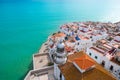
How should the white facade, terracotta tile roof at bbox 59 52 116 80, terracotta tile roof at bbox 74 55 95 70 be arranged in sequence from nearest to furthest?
terracotta tile roof at bbox 59 52 116 80, terracotta tile roof at bbox 74 55 95 70, the white facade

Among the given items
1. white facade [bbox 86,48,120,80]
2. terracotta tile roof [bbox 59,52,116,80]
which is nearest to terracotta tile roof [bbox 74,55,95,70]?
terracotta tile roof [bbox 59,52,116,80]

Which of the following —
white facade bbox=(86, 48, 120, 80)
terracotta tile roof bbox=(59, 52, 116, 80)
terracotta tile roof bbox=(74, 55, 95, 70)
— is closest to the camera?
terracotta tile roof bbox=(59, 52, 116, 80)

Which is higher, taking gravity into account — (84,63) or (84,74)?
(84,63)

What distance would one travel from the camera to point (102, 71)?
68.9 feet

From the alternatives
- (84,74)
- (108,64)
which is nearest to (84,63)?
(84,74)

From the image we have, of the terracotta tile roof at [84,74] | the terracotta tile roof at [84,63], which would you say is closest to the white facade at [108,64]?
the terracotta tile roof at [84,74]

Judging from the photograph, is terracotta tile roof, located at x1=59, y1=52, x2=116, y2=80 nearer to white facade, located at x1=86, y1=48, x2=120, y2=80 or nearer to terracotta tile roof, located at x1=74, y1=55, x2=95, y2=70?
terracotta tile roof, located at x1=74, y1=55, x2=95, y2=70

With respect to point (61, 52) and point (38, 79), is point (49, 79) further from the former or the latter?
point (61, 52)

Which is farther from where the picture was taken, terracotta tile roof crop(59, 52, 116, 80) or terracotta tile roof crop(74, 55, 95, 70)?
terracotta tile roof crop(74, 55, 95, 70)

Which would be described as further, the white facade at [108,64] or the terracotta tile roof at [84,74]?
the white facade at [108,64]

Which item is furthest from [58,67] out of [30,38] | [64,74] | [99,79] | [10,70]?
[30,38]

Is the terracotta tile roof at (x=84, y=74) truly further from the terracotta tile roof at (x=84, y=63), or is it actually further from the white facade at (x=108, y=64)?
the white facade at (x=108, y=64)

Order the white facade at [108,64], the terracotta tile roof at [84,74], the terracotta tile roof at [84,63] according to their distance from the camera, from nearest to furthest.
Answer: the terracotta tile roof at [84,74] < the terracotta tile roof at [84,63] < the white facade at [108,64]

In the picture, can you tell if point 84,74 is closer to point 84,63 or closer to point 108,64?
point 84,63
